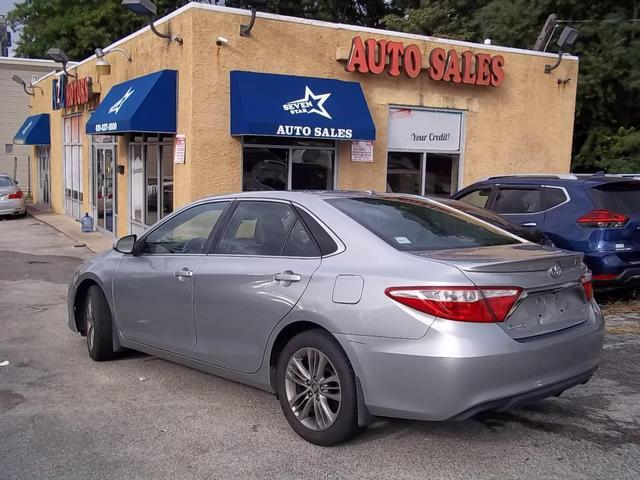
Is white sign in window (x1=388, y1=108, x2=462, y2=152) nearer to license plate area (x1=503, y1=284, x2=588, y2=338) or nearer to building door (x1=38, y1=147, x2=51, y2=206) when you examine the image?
license plate area (x1=503, y1=284, x2=588, y2=338)

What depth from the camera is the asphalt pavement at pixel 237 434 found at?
389 cm

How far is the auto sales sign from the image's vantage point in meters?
12.5

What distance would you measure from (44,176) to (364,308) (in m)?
23.3

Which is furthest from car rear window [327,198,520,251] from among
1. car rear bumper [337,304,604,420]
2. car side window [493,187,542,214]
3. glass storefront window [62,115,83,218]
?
glass storefront window [62,115,83,218]

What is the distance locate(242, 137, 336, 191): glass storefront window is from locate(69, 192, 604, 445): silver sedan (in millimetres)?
6632

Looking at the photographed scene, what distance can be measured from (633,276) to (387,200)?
13.4 feet

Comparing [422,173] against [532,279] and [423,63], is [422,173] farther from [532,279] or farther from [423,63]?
[532,279]

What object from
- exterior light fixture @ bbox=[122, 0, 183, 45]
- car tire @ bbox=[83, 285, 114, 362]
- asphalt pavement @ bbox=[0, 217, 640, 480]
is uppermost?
exterior light fixture @ bbox=[122, 0, 183, 45]

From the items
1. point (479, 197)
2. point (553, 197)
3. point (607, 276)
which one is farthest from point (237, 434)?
point (479, 197)

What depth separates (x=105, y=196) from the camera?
55.0 ft

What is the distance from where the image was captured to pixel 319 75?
40.5ft

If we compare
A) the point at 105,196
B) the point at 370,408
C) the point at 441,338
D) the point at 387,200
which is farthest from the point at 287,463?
the point at 105,196

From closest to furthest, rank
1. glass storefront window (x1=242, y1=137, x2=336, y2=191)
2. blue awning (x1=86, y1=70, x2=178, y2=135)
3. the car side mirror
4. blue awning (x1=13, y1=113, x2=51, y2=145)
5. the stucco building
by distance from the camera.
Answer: the car side mirror → blue awning (x1=86, y1=70, x2=178, y2=135) → glass storefront window (x1=242, y1=137, x2=336, y2=191) → blue awning (x1=13, y1=113, x2=51, y2=145) → the stucco building

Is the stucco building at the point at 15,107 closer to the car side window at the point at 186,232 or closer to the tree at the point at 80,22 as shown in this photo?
the tree at the point at 80,22
